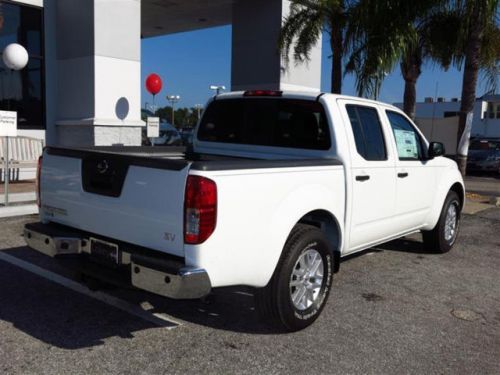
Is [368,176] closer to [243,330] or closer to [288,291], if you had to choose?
[288,291]

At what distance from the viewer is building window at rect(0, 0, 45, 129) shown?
1169 centimetres

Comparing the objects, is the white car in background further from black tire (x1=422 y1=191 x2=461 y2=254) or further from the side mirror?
the side mirror

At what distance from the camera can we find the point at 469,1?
36.0 ft

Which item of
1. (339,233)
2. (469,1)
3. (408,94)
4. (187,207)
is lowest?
(339,233)

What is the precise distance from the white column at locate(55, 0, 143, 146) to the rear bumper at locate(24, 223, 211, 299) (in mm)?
7878

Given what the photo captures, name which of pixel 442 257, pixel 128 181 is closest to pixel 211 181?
pixel 128 181

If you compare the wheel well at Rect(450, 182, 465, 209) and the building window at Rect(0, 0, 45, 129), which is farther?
→ the building window at Rect(0, 0, 45, 129)

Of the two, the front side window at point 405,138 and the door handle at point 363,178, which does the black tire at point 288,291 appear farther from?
the front side window at point 405,138

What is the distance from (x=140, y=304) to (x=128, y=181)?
1.48 metres

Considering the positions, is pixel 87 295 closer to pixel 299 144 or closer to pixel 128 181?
pixel 128 181

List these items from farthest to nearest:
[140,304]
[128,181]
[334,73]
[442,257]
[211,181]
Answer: [334,73] < [442,257] < [140,304] < [128,181] < [211,181]

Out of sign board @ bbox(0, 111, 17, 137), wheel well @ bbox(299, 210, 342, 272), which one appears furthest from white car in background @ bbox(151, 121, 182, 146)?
wheel well @ bbox(299, 210, 342, 272)

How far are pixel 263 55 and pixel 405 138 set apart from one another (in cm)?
1056

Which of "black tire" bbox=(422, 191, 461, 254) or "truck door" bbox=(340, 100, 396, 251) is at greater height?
"truck door" bbox=(340, 100, 396, 251)
